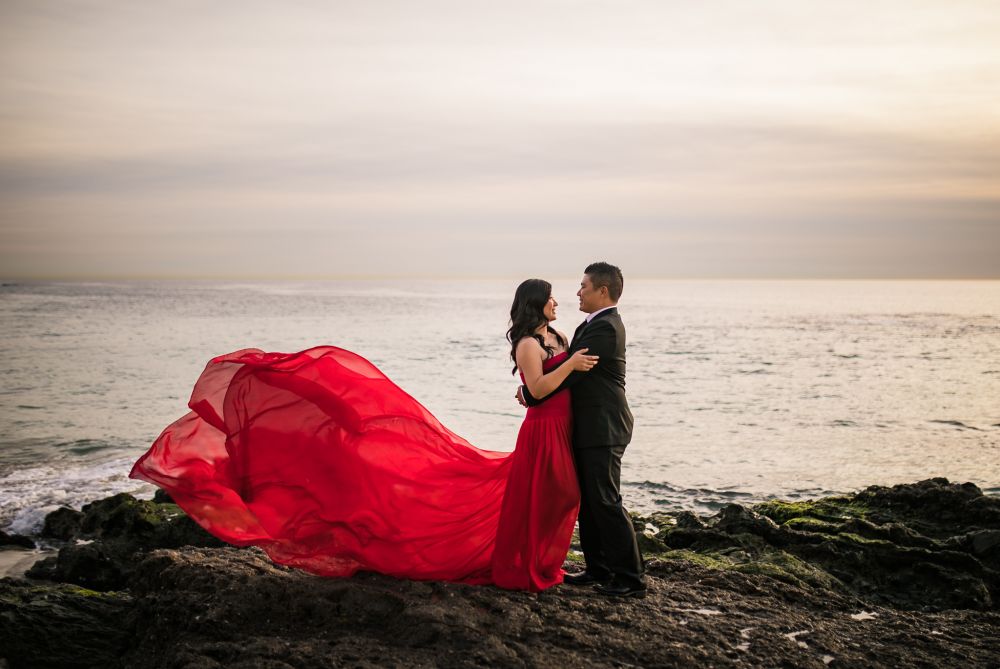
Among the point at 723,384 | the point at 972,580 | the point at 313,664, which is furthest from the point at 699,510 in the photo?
the point at 723,384

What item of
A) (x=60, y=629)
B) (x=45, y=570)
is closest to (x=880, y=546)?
(x=60, y=629)

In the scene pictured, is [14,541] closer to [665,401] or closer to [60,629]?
[60,629]

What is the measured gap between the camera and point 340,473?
626cm

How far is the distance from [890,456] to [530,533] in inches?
575

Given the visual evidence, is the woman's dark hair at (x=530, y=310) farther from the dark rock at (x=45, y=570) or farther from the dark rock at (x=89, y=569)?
the dark rock at (x=45, y=570)

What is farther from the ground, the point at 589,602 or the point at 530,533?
the point at 530,533

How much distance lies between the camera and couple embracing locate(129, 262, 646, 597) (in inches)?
247

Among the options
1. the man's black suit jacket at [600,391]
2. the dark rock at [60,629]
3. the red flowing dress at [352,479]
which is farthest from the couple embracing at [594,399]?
the dark rock at [60,629]

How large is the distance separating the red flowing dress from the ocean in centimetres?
675

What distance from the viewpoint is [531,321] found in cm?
642

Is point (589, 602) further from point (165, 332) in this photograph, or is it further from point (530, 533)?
point (165, 332)

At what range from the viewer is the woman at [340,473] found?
627 centimetres

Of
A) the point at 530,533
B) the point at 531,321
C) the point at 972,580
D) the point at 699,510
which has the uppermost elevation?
the point at 531,321

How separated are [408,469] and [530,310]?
1.70m
